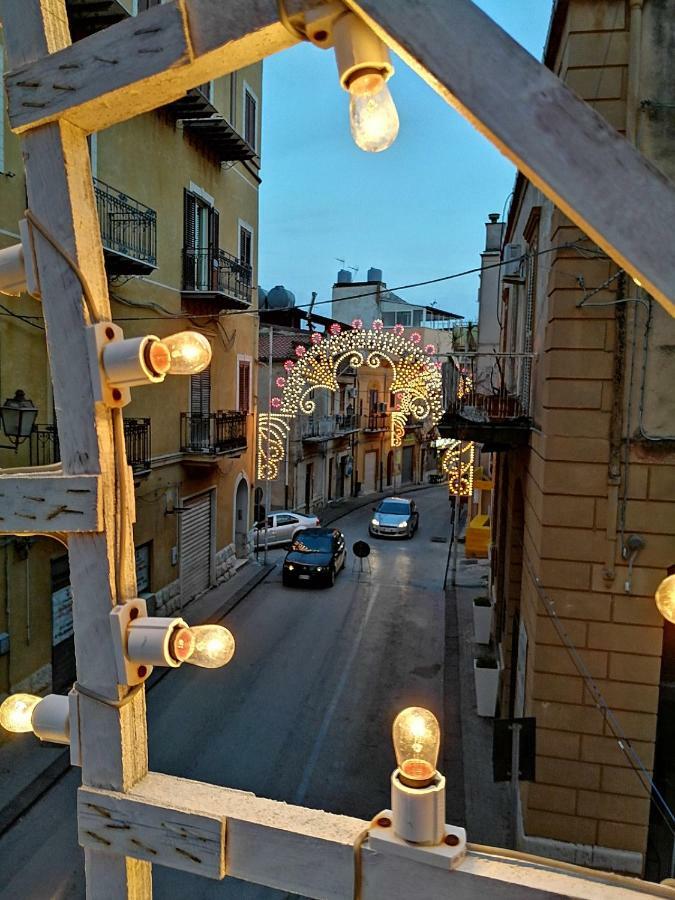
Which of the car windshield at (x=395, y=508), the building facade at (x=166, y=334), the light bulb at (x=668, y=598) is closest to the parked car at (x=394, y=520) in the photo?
the car windshield at (x=395, y=508)

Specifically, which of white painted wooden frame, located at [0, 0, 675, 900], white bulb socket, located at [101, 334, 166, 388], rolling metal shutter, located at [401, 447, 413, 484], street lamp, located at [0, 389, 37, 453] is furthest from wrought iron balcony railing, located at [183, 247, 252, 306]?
rolling metal shutter, located at [401, 447, 413, 484]

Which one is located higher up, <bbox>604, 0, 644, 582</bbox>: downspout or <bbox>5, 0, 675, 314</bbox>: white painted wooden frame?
<bbox>5, 0, 675, 314</bbox>: white painted wooden frame

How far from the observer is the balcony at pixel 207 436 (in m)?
15.7

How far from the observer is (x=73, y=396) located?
75.0 inches

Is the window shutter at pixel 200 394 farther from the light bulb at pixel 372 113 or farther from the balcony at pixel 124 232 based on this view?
the light bulb at pixel 372 113

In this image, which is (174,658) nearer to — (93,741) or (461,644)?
(93,741)

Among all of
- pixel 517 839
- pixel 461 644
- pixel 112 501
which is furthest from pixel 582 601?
pixel 461 644

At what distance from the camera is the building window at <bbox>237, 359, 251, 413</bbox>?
763 inches

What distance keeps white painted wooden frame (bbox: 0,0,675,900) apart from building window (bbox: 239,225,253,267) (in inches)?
709

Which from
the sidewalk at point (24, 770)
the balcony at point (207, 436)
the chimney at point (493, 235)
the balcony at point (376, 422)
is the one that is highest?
the chimney at point (493, 235)

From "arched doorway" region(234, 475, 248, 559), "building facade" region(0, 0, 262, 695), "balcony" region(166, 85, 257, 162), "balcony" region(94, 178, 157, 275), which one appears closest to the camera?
"building facade" region(0, 0, 262, 695)

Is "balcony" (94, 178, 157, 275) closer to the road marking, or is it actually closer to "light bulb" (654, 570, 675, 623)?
the road marking

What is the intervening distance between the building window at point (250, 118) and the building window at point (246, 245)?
246 cm

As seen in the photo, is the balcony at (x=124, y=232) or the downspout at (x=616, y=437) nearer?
the downspout at (x=616, y=437)
